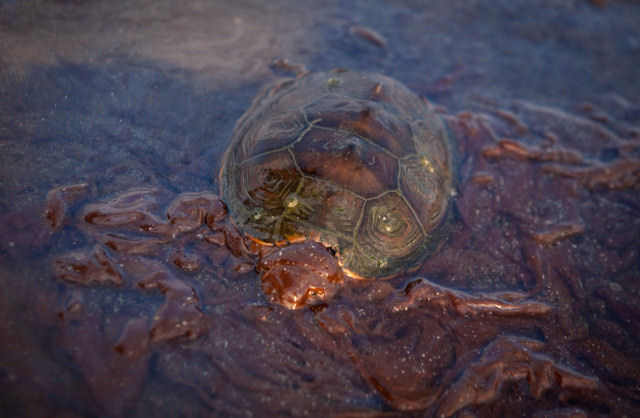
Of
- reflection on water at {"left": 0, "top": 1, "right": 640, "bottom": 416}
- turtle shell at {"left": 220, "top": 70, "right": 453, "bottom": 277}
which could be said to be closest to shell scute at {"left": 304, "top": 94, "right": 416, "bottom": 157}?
turtle shell at {"left": 220, "top": 70, "right": 453, "bottom": 277}

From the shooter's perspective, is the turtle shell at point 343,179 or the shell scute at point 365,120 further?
the shell scute at point 365,120

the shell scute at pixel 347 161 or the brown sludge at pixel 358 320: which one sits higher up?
the shell scute at pixel 347 161

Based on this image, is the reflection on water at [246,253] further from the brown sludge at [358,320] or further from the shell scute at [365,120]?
the shell scute at [365,120]

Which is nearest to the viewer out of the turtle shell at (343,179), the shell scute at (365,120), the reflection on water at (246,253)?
the reflection on water at (246,253)

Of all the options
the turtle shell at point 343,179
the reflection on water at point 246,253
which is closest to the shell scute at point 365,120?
the turtle shell at point 343,179

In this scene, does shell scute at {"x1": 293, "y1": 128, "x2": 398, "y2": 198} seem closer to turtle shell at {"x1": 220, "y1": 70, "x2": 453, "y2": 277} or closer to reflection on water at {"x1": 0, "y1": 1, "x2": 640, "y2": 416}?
turtle shell at {"x1": 220, "y1": 70, "x2": 453, "y2": 277}

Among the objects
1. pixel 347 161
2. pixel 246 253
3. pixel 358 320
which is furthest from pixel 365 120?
pixel 358 320
